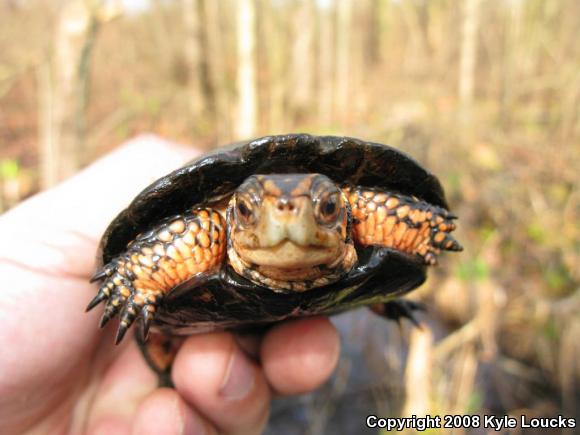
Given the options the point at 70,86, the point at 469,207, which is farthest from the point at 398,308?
the point at 70,86

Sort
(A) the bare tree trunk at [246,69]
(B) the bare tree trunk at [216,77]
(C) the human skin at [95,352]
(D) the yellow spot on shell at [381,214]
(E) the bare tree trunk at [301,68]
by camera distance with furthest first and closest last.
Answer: (E) the bare tree trunk at [301,68]
(B) the bare tree trunk at [216,77]
(A) the bare tree trunk at [246,69]
(C) the human skin at [95,352]
(D) the yellow spot on shell at [381,214]

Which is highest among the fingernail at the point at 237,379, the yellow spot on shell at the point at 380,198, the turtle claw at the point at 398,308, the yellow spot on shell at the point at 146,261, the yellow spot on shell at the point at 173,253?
the yellow spot on shell at the point at 380,198

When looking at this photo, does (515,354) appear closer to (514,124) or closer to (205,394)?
(205,394)

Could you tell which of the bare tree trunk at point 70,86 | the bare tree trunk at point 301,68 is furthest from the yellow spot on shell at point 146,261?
the bare tree trunk at point 301,68

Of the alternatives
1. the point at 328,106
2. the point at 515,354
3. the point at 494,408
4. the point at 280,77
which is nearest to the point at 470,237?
the point at 515,354

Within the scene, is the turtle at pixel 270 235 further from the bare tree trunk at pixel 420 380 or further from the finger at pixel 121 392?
the bare tree trunk at pixel 420 380

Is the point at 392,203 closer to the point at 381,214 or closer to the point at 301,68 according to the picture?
the point at 381,214

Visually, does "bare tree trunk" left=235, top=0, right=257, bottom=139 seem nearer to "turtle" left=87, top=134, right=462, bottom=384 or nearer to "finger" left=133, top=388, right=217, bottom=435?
"finger" left=133, top=388, right=217, bottom=435
